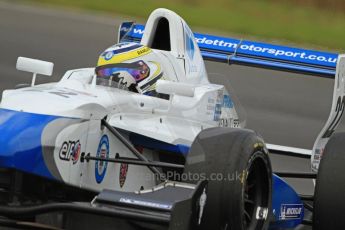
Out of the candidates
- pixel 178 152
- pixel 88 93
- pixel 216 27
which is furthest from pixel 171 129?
pixel 216 27

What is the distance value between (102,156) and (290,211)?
1.44 metres

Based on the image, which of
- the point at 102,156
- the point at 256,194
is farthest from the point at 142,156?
the point at 256,194

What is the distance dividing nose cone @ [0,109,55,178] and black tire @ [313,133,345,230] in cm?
179

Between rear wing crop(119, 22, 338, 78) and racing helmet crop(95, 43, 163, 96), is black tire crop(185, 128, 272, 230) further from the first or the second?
rear wing crop(119, 22, 338, 78)

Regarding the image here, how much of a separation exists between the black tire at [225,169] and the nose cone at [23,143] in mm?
872

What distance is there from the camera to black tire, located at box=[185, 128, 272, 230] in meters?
5.23

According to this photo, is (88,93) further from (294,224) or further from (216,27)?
(216,27)

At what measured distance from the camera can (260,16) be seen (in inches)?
622

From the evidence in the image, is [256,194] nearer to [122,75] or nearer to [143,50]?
[122,75]

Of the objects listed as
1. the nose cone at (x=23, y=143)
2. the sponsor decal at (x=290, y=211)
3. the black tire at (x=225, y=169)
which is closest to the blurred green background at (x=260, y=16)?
the sponsor decal at (x=290, y=211)

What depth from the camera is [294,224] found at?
6465 mm

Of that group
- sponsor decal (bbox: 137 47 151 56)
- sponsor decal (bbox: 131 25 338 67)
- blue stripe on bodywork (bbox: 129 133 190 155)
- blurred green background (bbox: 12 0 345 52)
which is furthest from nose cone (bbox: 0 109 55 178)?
blurred green background (bbox: 12 0 345 52)

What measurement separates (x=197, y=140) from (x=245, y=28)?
942cm

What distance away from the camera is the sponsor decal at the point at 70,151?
5.43 m
